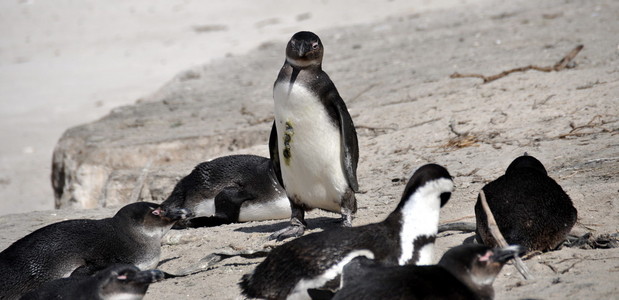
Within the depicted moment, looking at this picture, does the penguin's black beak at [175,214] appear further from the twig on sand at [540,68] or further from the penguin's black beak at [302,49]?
the twig on sand at [540,68]

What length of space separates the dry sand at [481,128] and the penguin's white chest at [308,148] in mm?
249

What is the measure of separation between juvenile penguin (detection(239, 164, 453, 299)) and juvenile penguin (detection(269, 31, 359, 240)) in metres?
1.28

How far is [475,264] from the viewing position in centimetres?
340

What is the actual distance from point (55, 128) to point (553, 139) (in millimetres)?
7700

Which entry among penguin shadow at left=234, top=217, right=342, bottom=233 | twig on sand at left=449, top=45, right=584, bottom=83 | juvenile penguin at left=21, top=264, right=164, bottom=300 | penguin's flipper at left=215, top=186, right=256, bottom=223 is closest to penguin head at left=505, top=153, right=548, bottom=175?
penguin shadow at left=234, top=217, right=342, bottom=233

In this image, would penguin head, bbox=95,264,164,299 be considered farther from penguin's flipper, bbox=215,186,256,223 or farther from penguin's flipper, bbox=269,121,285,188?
penguin's flipper, bbox=215,186,256,223

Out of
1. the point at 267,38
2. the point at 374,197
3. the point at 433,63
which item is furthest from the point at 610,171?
the point at 267,38

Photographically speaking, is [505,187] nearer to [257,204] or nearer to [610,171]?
[610,171]

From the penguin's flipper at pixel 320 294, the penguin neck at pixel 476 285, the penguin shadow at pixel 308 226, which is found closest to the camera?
the penguin neck at pixel 476 285

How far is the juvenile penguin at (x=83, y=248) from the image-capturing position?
4578 mm

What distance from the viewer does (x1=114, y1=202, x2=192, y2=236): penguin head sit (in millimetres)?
5043

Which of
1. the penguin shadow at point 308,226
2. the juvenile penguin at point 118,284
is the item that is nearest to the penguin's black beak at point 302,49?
the penguin shadow at point 308,226

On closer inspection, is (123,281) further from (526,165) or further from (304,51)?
(526,165)

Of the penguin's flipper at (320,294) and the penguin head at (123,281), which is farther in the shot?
the penguin head at (123,281)
